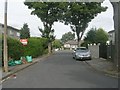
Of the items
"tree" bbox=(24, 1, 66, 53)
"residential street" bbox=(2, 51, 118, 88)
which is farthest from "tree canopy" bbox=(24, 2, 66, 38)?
"residential street" bbox=(2, 51, 118, 88)

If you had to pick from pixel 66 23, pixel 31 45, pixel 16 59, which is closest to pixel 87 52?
pixel 31 45

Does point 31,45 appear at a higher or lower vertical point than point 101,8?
lower

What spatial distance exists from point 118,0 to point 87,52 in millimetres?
19536

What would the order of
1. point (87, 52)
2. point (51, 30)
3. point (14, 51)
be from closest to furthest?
point (14, 51) < point (87, 52) < point (51, 30)

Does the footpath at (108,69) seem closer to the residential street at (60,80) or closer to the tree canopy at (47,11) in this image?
the residential street at (60,80)

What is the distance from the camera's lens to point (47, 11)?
2447 inches

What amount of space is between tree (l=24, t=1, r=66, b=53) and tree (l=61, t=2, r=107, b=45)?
5.82 feet

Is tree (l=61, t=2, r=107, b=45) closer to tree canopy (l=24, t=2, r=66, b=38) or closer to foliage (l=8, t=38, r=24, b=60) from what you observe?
tree canopy (l=24, t=2, r=66, b=38)

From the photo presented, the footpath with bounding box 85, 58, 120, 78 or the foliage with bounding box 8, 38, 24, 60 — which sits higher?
the foliage with bounding box 8, 38, 24, 60

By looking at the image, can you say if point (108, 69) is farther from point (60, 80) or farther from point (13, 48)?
point (13, 48)

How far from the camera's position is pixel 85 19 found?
216 ft

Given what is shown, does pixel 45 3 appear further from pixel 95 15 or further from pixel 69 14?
pixel 95 15

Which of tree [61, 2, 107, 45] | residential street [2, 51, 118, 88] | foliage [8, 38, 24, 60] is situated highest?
tree [61, 2, 107, 45]

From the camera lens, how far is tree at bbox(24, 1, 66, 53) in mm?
61000
